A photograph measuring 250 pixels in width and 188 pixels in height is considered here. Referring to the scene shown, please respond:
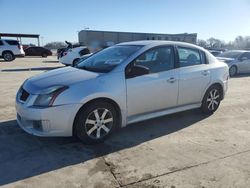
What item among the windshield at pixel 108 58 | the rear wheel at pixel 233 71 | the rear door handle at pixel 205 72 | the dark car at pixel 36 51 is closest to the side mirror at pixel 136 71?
the windshield at pixel 108 58

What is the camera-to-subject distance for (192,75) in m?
5.27

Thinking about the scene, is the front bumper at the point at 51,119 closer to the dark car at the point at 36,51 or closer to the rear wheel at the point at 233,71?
the rear wheel at the point at 233,71

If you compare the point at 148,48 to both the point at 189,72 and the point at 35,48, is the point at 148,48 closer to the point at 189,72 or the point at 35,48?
the point at 189,72

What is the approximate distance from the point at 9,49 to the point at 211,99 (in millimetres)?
19467

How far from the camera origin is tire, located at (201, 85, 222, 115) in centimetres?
577

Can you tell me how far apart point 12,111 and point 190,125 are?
153 inches

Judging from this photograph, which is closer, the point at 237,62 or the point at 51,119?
the point at 51,119

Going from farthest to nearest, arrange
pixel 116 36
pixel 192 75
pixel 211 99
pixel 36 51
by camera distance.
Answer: pixel 116 36, pixel 36 51, pixel 211 99, pixel 192 75

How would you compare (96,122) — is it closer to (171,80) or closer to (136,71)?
(136,71)

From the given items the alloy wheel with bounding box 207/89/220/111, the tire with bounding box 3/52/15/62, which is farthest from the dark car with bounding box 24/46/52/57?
the alloy wheel with bounding box 207/89/220/111

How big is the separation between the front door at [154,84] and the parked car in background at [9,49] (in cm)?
1921

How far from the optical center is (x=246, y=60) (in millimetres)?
13781

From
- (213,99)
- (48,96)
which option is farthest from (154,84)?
(213,99)

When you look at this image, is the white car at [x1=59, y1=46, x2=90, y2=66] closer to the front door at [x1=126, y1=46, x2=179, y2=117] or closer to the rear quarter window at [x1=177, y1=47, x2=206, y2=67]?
the rear quarter window at [x1=177, y1=47, x2=206, y2=67]
